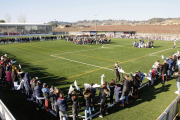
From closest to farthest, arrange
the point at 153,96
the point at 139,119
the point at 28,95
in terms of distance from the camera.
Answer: the point at 139,119, the point at 28,95, the point at 153,96

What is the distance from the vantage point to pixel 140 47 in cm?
3019

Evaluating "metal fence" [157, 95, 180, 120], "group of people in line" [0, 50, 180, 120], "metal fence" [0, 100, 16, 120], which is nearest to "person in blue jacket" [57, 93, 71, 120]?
"group of people in line" [0, 50, 180, 120]

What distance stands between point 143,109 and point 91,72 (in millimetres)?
6932

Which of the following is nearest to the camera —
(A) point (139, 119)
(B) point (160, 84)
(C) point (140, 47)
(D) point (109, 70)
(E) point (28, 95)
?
(A) point (139, 119)

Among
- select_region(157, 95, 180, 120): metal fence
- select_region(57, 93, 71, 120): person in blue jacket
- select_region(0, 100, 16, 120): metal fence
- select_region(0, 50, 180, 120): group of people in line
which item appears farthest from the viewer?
select_region(0, 50, 180, 120): group of people in line

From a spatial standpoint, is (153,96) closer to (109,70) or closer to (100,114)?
(100,114)

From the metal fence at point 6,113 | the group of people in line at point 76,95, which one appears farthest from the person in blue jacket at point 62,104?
the metal fence at point 6,113

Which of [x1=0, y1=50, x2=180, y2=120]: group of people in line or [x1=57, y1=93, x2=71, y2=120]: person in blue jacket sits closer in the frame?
[x1=57, y1=93, x2=71, y2=120]: person in blue jacket

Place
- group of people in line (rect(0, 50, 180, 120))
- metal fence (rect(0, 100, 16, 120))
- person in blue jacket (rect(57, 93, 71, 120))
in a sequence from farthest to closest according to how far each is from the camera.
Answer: group of people in line (rect(0, 50, 180, 120)) < person in blue jacket (rect(57, 93, 71, 120)) < metal fence (rect(0, 100, 16, 120))

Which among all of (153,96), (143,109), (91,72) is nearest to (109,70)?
(91,72)

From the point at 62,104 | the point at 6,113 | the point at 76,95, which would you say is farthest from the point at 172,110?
the point at 6,113

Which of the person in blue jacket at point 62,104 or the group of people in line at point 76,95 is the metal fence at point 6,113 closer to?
the group of people in line at point 76,95

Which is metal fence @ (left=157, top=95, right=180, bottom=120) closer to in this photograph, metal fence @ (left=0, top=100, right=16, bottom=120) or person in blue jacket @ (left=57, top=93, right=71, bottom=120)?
person in blue jacket @ (left=57, top=93, right=71, bottom=120)

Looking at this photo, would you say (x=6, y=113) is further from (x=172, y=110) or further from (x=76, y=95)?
(x=172, y=110)
